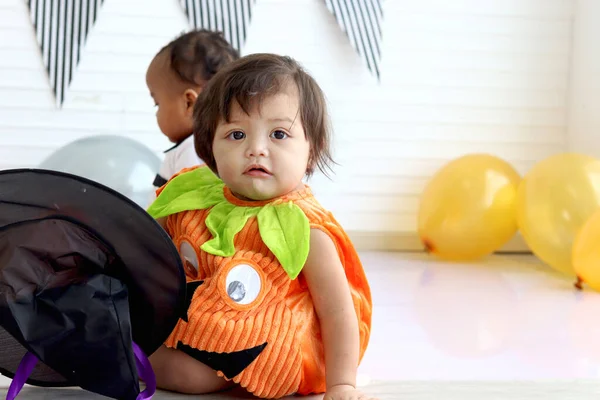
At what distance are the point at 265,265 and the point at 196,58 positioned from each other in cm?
93

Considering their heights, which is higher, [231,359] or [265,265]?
[265,265]

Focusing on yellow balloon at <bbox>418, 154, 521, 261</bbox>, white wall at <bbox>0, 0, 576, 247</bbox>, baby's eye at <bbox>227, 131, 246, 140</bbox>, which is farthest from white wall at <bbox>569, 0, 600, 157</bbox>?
baby's eye at <bbox>227, 131, 246, 140</bbox>

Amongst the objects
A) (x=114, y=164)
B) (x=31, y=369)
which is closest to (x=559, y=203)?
(x=114, y=164)

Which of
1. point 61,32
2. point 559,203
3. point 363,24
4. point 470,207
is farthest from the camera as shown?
point 363,24

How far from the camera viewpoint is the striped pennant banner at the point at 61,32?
3.21 meters

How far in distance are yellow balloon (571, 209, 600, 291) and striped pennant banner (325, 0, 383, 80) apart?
1.26 metres

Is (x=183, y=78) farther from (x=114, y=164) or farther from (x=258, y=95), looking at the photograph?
(x=258, y=95)

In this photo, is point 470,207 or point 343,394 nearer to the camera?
point 343,394

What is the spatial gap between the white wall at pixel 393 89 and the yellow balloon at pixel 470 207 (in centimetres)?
38

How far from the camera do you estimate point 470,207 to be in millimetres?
2973

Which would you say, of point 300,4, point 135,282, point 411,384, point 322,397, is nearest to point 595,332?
point 411,384

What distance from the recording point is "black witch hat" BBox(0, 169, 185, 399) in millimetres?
1140

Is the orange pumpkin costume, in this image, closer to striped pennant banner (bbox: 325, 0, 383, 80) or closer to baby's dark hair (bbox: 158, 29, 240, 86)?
baby's dark hair (bbox: 158, 29, 240, 86)

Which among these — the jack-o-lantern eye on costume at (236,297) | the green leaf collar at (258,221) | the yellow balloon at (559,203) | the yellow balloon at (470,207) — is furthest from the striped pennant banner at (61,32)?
the jack-o-lantern eye on costume at (236,297)
